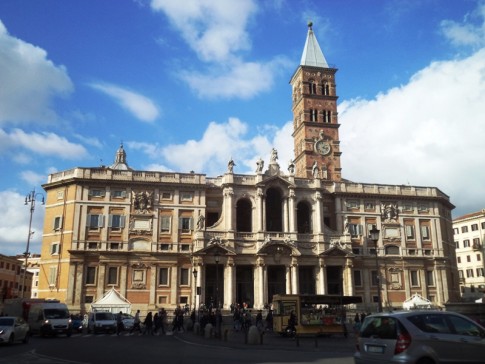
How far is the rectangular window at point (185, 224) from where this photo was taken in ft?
171

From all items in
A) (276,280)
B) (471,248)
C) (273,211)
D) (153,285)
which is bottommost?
(153,285)

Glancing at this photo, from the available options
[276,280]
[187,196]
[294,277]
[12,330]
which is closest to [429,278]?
[294,277]

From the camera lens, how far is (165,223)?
51844 mm

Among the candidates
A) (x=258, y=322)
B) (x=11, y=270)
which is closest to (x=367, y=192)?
(x=258, y=322)

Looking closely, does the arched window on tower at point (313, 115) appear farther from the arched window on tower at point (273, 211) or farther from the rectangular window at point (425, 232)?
the rectangular window at point (425, 232)

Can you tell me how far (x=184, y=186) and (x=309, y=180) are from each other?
14951mm

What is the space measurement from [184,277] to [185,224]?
578cm

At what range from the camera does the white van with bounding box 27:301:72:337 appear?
27.8 m

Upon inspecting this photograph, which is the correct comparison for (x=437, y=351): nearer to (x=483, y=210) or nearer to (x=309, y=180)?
(x=309, y=180)

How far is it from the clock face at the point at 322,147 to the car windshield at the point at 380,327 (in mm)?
55424

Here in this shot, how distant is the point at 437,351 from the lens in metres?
9.67

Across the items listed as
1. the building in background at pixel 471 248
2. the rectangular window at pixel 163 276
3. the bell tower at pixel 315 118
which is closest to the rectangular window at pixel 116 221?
the rectangular window at pixel 163 276

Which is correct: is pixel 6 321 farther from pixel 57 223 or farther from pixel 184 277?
pixel 57 223

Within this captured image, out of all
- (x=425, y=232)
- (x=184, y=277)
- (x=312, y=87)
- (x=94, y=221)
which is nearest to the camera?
(x=94, y=221)
